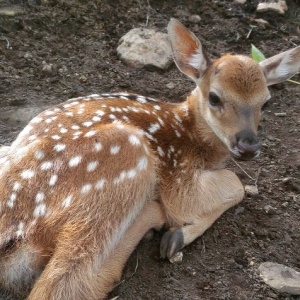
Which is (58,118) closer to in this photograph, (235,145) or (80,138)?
(80,138)

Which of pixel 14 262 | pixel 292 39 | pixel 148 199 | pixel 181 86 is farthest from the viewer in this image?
pixel 292 39

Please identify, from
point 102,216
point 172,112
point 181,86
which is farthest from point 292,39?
point 102,216

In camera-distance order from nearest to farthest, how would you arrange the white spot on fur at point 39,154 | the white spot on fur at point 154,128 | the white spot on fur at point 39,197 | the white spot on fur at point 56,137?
the white spot on fur at point 39,197
the white spot on fur at point 39,154
the white spot on fur at point 56,137
the white spot on fur at point 154,128

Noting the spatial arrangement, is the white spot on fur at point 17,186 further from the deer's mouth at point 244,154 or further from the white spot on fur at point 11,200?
the deer's mouth at point 244,154

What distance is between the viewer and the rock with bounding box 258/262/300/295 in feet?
9.57

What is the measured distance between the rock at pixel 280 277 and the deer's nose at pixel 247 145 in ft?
1.87

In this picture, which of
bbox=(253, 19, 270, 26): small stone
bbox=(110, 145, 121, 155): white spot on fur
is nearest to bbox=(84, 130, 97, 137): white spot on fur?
bbox=(110, 145, 121, 155): white spot on fur

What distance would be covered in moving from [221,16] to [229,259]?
9.41 ft

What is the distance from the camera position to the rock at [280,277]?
2.92 meters

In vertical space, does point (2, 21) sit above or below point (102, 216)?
below

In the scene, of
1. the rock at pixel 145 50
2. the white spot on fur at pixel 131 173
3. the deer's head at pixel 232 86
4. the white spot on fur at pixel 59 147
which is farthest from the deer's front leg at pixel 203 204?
the rock at pixel 145 50

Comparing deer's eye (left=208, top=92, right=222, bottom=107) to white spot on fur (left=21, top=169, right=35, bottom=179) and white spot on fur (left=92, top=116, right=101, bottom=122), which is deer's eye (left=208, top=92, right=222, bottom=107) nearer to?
white spot on fur (left=92, top=116, right=101, bottom=122)

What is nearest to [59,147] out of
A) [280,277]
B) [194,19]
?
[280,277]

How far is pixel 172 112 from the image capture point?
143 inches
